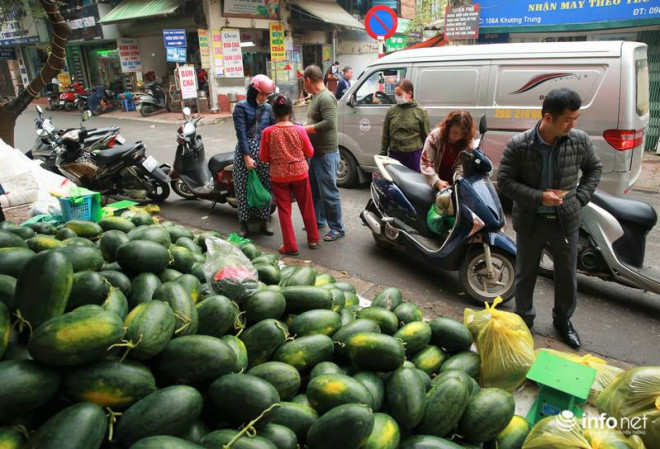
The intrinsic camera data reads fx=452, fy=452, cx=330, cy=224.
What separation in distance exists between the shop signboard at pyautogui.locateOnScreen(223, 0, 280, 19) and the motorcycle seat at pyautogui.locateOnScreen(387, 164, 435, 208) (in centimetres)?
1411

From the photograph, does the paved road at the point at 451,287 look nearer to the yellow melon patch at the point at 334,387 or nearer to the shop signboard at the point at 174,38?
the yellow melon patch at the point at 334,387

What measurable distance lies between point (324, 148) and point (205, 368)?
4.04m

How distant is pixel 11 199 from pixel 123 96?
1589cm

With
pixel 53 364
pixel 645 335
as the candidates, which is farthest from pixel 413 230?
pixel 53 364

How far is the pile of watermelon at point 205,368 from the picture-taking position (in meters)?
1.42

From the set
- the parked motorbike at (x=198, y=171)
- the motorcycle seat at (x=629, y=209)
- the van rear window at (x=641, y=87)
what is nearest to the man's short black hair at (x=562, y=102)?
the motorcycle seat at (x=629, y=209)

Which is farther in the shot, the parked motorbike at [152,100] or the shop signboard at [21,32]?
the shop signboard at [21,32]

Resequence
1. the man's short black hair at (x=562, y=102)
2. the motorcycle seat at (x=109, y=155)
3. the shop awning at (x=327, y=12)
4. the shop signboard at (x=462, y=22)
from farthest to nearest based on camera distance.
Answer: the shop awning at (x=327, y=12), the shop signboard at (x=462, y=22), the motorcycle seat at (x=109, y=155), the man's short black hair at (x=562, y=102)

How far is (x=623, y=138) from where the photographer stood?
5.34 metres

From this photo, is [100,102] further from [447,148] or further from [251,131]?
[447,148]

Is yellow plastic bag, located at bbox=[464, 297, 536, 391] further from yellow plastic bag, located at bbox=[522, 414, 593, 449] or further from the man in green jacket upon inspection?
the man in green jacket

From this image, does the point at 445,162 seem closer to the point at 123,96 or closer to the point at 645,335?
the point at 645,335

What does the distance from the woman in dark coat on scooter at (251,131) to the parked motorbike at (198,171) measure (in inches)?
28.3

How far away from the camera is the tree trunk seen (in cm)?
505
